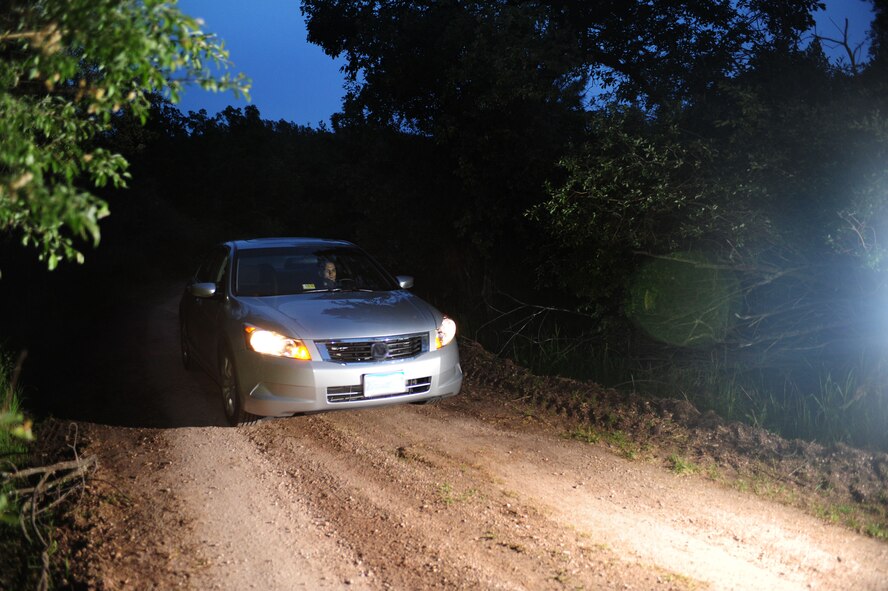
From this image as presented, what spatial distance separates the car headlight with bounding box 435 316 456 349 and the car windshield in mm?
1045

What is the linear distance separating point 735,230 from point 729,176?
0.64 metres

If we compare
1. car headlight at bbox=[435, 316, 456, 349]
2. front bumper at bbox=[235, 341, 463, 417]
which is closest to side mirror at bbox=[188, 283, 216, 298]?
front bumper at bbox=[235, 341, 463, 417]

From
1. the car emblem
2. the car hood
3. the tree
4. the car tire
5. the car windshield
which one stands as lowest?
the car tire

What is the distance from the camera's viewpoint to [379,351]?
6.30 m

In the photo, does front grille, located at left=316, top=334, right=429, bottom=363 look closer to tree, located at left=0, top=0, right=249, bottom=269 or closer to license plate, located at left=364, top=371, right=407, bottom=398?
license plate, located at left=364, top=371, right=407, bottom=398

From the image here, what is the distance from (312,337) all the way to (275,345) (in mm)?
328

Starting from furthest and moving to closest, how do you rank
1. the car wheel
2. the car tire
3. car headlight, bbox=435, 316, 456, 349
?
the car wheel
car headlight, bbox=435, 316, 456, 349
the car tire

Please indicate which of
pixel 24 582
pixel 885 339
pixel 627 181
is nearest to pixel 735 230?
pixel 627 181

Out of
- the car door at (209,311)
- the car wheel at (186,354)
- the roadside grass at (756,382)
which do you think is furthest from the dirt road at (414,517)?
the roadside grass at (756,382)

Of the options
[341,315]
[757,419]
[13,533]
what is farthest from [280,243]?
[757,419]

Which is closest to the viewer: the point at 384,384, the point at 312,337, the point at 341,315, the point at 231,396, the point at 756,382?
the point at 312,337

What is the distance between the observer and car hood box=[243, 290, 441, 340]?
6.22 meters

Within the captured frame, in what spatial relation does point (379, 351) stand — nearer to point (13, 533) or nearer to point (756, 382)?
point (13, 533)

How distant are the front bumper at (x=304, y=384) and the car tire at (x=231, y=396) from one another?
201 millimetres
